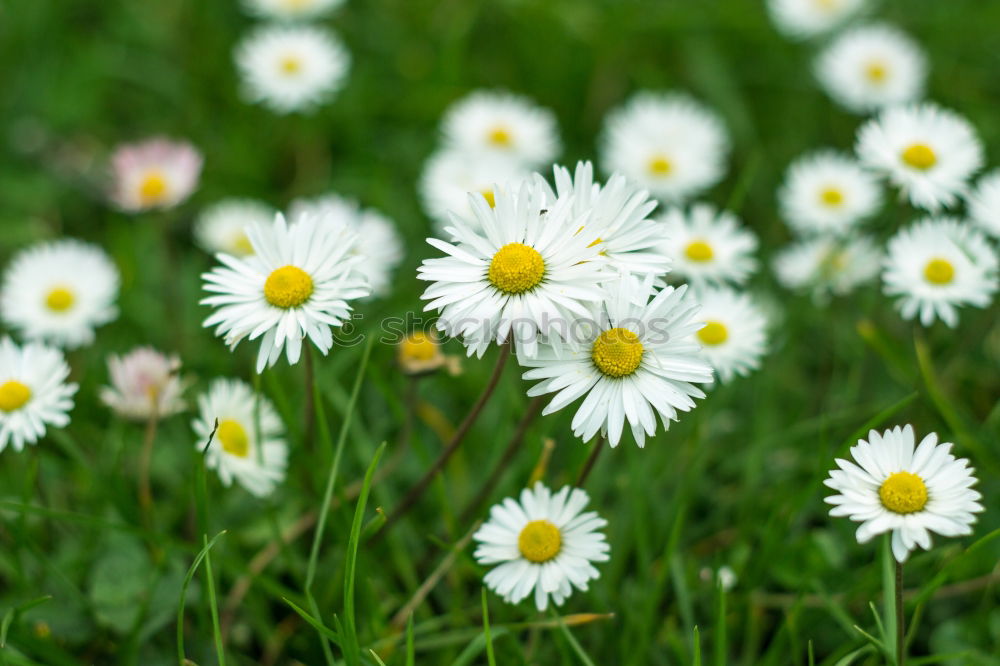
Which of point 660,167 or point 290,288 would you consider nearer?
point 290,288

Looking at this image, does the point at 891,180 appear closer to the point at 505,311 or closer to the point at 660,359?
the point at 660,359

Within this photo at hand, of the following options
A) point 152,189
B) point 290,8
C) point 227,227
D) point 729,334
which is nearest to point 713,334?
point 729,334

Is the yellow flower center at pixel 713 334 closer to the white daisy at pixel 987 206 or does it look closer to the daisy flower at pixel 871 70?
the white daisy at pixel 987 206

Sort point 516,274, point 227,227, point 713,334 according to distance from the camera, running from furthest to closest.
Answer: point 227,227 < point 713,334 < point 516,274

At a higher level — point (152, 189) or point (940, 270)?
point (940, 270)

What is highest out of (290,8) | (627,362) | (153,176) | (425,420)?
(290,8)

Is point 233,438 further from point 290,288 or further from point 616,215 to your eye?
point 616,215
